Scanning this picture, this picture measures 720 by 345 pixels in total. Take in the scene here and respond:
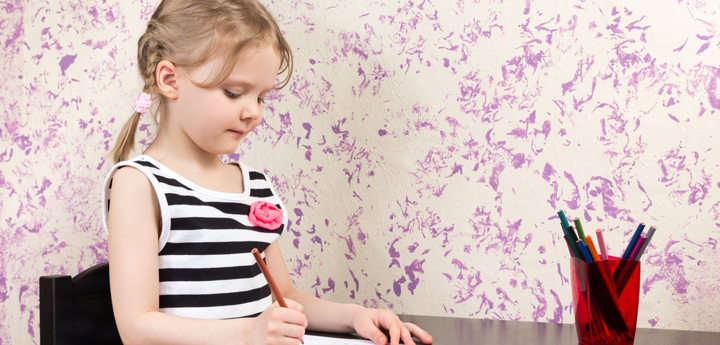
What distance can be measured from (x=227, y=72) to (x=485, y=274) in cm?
49

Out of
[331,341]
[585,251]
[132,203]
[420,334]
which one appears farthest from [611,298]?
[132,203]

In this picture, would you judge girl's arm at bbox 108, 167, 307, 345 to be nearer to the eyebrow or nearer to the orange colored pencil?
the orange colored pencil

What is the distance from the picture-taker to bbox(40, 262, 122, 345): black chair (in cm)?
61

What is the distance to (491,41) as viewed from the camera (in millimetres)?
810

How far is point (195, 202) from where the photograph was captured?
65 cm

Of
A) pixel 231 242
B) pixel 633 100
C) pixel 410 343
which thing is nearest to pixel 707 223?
pixel 633 100

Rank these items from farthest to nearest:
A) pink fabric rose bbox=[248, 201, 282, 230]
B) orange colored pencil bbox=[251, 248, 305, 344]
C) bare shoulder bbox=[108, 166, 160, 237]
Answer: pink fabric rose bbox=[248, 201, 282, 230] → bare shoulder bbox=[108, 166, 160, 237] → orange colored pencil bbox=[251, 248, 305, 344]

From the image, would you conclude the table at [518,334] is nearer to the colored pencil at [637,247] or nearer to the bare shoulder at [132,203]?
the colored pencil at [637,247]

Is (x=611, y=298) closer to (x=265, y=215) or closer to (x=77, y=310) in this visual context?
(x=265, y=215)

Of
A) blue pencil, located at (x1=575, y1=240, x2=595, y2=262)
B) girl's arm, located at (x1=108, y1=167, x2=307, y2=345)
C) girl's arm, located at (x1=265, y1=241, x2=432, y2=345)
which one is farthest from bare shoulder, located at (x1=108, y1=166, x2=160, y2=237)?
blue pencil, located at (x1=575, y1=240, x2=595, y2=262)

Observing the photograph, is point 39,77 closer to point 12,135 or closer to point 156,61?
point 12,135

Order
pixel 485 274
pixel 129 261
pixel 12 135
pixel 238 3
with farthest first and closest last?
pixel 12 135 → pixel 485 274 → pixel 238 3 → pixel 129 261

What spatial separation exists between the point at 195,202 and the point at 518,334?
0.45 m

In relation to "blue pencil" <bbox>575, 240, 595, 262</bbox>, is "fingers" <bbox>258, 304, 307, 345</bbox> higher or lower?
lower
